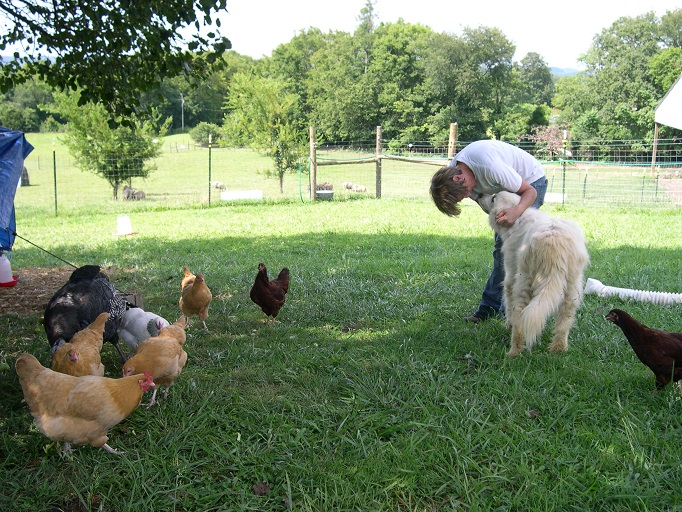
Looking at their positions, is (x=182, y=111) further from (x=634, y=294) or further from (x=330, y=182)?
(x=634, y=294)

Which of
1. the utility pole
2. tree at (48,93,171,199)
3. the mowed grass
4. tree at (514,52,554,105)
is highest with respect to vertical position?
tree at (514,52,554,105)

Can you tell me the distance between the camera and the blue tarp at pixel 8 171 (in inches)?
211

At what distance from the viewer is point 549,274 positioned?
11.9ft

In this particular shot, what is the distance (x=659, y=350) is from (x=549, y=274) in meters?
0.84

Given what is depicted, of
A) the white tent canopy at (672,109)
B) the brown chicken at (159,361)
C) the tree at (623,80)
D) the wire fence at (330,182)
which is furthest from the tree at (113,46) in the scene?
the tree at (623,80)

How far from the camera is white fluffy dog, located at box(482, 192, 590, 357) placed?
3.61 m

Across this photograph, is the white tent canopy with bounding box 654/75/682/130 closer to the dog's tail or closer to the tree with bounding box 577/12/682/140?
the dog's tail

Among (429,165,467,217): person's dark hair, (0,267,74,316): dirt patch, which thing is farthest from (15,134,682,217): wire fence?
(429,165,467,217): person's dark hair

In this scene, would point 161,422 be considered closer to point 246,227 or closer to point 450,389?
point 450,389

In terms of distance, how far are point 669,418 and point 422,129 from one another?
1652 inches

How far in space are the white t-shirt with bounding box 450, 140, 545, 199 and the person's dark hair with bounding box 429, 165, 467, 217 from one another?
195 mm

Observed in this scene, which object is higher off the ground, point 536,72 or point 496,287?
point 536,72


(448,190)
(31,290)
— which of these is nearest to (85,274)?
(31,290)

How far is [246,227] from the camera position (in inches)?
439
